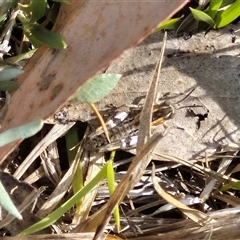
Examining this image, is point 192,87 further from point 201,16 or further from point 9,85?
point 9,85

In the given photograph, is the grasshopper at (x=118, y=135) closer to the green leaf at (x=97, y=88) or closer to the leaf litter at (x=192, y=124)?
the leaf litter at (x=192, y=124)

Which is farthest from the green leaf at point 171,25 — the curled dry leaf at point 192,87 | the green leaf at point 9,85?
the green leaf at point 9,85

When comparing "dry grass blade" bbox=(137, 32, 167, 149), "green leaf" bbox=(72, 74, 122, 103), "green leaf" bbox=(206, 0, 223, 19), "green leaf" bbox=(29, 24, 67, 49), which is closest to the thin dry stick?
"dry grass blade" bbox=(137, 32, 167, 149)

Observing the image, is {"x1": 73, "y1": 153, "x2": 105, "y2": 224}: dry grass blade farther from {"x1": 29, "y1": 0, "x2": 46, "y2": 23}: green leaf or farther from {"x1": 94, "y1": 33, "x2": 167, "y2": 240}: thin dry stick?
{"x1": 29, "y1": 0, "x2": 46, "y2": 23}: green leaf

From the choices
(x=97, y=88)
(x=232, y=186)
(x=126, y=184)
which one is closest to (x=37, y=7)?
(x=97, y=88)

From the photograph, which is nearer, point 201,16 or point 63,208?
point 63,208
